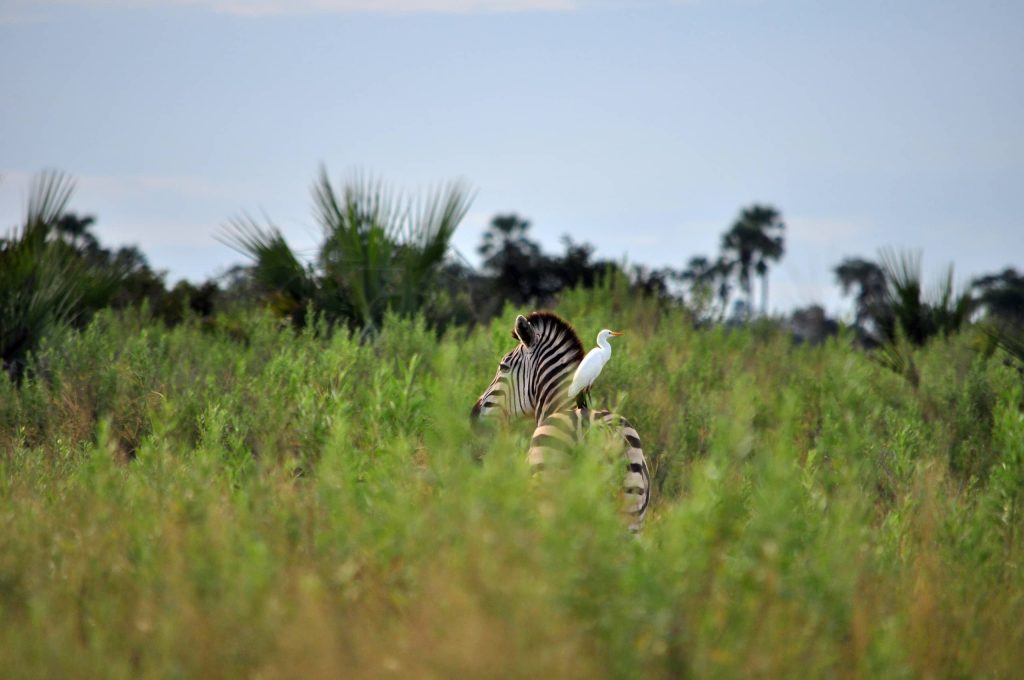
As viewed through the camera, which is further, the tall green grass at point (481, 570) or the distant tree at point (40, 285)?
the distant tree at point (40, 285)

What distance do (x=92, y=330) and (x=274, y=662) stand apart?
692cm

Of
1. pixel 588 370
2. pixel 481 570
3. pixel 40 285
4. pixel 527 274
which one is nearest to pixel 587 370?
pixel 588 370

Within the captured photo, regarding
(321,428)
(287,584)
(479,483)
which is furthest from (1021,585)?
(321,428)

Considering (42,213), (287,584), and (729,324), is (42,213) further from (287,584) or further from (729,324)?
(729,324)

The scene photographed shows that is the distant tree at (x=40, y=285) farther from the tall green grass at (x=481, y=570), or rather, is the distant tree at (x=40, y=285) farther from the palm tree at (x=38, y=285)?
the tall green grass at (x=481, y=570)

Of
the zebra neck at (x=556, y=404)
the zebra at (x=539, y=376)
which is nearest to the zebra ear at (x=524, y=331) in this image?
the zebra at (x=539, y=376)

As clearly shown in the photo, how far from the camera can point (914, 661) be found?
3.88m

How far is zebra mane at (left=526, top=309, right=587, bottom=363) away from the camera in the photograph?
5.88 metres

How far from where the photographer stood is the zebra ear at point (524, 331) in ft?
19.1

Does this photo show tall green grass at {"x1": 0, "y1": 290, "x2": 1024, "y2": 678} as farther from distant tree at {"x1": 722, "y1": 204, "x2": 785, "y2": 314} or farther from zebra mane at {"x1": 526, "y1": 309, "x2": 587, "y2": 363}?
distant tree at {"x1": 722, "y1": 204, "x2": 785, "y2": 314}

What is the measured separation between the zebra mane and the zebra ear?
0.06 m

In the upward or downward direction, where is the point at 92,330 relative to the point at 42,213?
downward

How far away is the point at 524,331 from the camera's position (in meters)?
5.88

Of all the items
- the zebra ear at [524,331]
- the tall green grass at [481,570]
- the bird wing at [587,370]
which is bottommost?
the tall green grass at [481,570]
